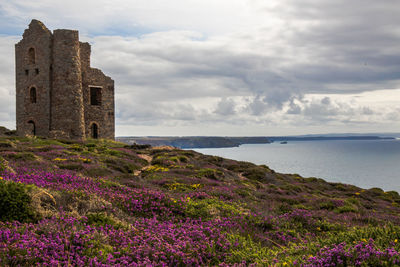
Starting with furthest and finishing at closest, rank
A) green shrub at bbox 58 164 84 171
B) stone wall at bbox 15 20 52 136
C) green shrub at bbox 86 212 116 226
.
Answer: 1. stone wall at bbox 15 20 52 136
2. green shrub at bbox 58 164 84 171
3. green shrub at bbox 86 212 116 226

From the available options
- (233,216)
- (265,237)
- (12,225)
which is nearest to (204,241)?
(265,237)

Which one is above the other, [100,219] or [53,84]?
[53,84]

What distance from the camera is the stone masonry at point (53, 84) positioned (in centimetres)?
4475

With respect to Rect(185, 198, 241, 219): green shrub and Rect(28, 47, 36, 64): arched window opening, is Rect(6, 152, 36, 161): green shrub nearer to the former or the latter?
Rect(185, 198, 241, 219): green shrub

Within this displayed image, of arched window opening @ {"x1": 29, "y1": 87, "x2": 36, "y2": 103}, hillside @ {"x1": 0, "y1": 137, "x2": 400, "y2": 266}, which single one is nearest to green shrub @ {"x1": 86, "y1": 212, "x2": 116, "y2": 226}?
hillside @ {"x1": 0, "y1": 137, "x2": 400, "y2": 266}

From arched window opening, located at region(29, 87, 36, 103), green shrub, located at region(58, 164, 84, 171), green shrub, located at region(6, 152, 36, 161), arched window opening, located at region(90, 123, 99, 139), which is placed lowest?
green shrub, located at region(58, 164, 84, 171)

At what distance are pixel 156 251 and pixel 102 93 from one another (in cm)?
4618

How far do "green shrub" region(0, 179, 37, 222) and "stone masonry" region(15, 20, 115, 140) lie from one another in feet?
120

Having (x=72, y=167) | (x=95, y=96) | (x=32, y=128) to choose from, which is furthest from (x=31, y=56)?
(x=72, y=167)

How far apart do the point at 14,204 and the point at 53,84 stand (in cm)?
4136

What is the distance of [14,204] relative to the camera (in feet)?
25.5

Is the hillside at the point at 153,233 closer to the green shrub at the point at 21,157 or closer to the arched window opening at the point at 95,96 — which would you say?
the green shrub at the point at 21,157

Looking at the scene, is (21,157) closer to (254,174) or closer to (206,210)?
(206,210)

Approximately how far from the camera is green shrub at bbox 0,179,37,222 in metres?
7.60
